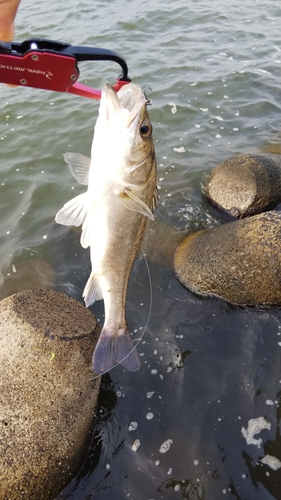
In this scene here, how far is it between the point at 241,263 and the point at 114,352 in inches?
76.7

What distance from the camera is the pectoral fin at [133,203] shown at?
2.82 meters

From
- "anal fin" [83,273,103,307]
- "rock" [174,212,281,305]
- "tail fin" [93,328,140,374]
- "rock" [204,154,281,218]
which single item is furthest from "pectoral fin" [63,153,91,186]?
"rock" [204,154,281,218]

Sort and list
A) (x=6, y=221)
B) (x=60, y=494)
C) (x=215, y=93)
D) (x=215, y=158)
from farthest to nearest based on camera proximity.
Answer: (x=215, y=93)
(x=215, y=158)
(x=6, y=221)
(x=60, y=494)

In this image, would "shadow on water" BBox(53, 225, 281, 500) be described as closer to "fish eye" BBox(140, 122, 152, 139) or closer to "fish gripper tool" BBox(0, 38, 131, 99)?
"fish eye" BBox(140, 122, 152, 139)

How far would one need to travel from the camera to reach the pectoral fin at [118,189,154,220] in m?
2.82

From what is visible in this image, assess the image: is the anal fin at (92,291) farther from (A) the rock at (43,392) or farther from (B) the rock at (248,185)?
(B) the rock at (248,185)

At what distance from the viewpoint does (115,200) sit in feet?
9.73

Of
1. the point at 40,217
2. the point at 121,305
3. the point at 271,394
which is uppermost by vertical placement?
the point at 121,305

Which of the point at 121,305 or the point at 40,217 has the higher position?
the point at 121,305

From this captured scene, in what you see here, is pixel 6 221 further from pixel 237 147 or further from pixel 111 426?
pixel 237 147

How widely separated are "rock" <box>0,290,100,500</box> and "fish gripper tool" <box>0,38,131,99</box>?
6.83 feet

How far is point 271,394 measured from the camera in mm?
4047

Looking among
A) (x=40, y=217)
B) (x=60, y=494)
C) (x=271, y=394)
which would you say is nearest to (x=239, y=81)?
(x=40, y=217)

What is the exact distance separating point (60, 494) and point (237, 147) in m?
6.41
